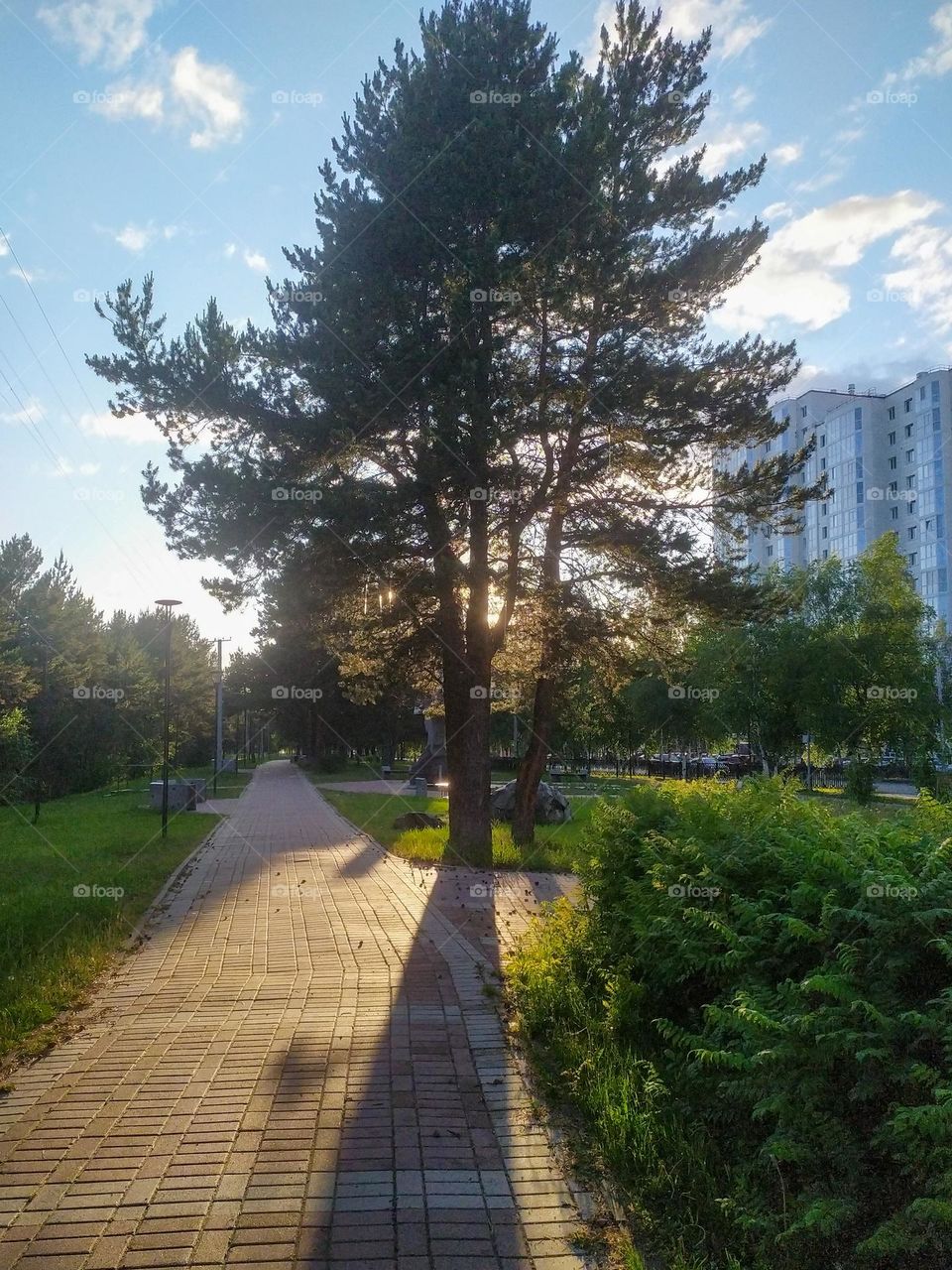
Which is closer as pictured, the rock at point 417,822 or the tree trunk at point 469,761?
the tree trunk at point 469,761

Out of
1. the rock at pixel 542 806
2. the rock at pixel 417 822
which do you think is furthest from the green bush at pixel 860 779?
the rock at pixel 417 822

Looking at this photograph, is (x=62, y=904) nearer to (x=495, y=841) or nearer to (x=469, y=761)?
(x=469, y=761)

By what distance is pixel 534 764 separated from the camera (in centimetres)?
1789

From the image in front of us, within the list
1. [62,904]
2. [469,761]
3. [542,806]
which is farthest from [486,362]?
[542,806]

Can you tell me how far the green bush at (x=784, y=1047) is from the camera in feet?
10.5

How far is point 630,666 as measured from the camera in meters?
17.0

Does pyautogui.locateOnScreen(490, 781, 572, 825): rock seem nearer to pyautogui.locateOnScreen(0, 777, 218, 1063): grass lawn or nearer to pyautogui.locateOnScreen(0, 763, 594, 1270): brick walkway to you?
pyautogui.locateOnScreen(0, 777, 218, 1063): grass lawn

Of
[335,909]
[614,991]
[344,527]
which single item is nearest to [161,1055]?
[614,991]

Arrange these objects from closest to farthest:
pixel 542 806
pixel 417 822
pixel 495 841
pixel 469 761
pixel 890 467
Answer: pixel 469 761 → pixel 495 841 → pixel 417 822 → pixel 542 806 → pixel 890 467

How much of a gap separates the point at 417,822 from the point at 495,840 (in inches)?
111

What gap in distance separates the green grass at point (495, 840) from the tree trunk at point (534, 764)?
0.33m

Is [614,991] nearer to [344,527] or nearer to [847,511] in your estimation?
[344,527]

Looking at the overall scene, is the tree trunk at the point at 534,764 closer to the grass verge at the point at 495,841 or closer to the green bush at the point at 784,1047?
the grass verge at the point at 495,841

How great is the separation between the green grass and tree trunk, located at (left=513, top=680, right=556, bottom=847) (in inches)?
12.8
